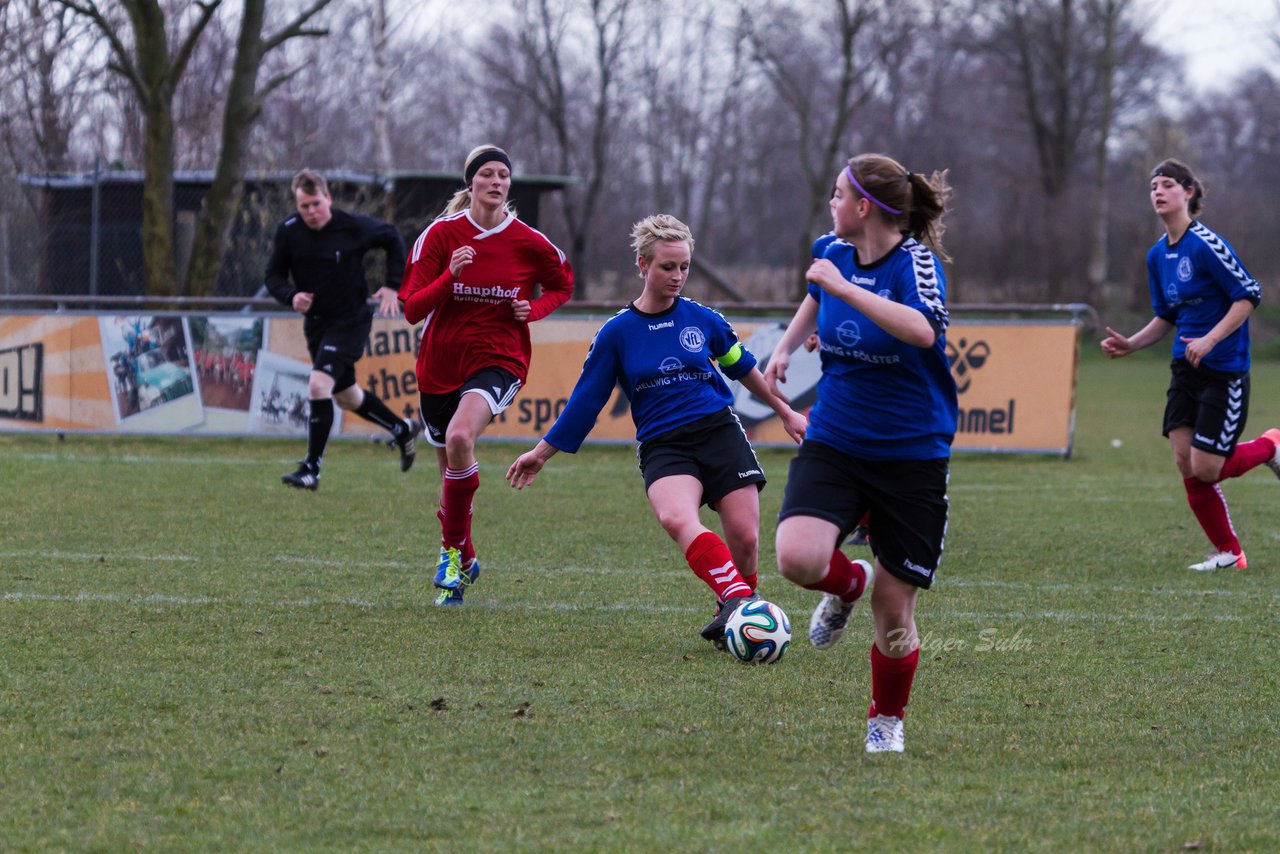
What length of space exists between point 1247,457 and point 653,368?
3916 mm

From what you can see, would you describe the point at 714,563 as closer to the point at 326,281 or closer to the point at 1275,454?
the point at 1275,454

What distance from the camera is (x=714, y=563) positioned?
5477 mm

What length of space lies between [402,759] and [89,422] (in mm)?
10610

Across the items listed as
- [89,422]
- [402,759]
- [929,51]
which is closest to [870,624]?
[402,759]

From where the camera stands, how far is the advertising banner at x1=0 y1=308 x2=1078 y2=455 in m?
13.6

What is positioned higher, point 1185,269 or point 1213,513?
point 1185,269

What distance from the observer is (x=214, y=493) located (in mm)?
10312

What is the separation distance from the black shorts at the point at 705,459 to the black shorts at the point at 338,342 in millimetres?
5332

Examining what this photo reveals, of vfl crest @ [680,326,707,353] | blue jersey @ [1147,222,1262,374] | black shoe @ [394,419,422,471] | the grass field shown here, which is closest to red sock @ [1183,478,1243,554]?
the grass field

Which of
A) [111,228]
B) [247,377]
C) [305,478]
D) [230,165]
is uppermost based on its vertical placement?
[230,165]

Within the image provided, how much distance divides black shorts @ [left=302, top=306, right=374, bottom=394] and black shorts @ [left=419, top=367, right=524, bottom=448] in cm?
366

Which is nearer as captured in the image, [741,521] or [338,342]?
[741,521]

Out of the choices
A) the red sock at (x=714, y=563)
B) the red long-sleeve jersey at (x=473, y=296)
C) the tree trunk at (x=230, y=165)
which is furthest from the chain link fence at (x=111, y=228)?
the red sock at (x=714, y=563)

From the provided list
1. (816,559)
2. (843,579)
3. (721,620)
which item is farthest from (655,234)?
(816,559)
